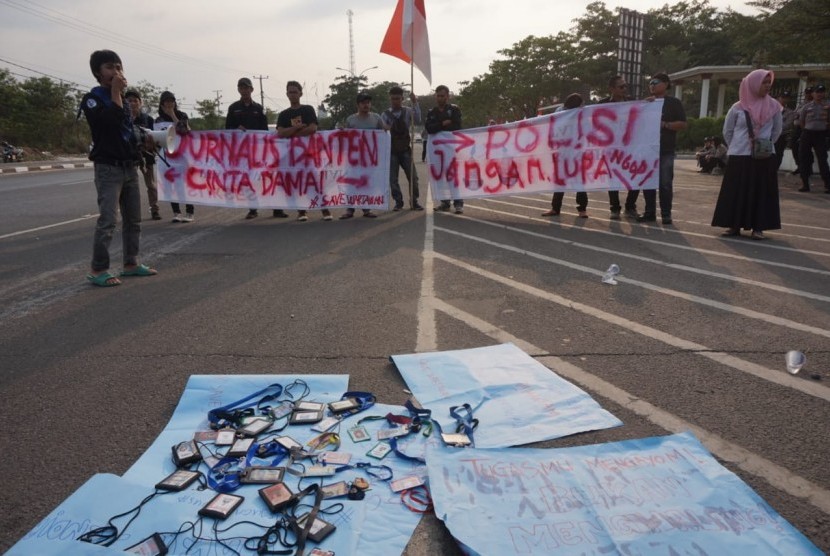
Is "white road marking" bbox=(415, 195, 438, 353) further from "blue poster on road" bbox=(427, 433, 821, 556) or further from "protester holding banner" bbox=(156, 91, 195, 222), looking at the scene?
"protester holding banner" bbox=(156, 91, 195, 222)

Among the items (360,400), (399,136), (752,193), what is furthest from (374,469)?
(399,136)

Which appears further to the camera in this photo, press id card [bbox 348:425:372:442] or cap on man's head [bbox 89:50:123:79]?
cap on man's head [bbox 89:50:123:79]

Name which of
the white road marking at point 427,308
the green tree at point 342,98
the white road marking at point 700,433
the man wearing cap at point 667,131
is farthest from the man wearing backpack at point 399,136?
the green tree at point 342,98

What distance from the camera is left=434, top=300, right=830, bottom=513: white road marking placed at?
2.29 metres

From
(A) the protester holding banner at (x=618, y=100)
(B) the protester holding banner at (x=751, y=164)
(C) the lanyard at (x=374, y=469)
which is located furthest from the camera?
(A) the protester holding banner at (x=618, y=100)

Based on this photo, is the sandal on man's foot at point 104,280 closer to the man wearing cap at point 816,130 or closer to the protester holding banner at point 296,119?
the protester holding banner at point 296,119

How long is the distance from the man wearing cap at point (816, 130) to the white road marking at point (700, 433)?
1096cm

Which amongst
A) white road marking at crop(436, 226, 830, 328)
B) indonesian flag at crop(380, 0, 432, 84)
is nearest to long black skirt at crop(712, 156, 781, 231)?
white road marking at crop(436, 226, 830, 328)

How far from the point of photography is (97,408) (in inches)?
120

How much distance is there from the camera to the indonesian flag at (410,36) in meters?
10.4

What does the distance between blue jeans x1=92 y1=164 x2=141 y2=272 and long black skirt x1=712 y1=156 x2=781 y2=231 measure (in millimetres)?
6711

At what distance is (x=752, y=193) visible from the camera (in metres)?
7.02

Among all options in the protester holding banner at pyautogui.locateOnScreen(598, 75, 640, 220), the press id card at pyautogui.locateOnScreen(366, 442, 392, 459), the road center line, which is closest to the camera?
the press id card at pyautogui.locateOnScreen(366, 442, 392, 459)

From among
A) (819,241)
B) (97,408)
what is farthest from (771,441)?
(819,241)
